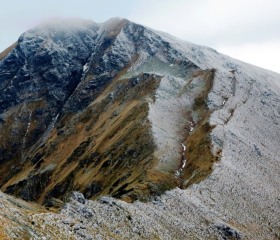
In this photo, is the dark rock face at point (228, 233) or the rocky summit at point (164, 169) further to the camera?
the dark rock face at point (228, 233)

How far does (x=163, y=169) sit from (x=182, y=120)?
4507 cm

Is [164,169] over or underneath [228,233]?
underneath

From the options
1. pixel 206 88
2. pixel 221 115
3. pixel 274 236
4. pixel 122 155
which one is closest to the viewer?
pixel 274 236

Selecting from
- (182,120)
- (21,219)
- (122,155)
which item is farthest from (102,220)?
(182,120)

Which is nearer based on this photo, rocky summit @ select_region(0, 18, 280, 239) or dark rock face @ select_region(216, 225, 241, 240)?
rocky summit @ select_region(0, 18, 280, 239)

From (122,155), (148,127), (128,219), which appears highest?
(128,219)

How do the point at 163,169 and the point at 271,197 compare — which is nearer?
the point at 271,197

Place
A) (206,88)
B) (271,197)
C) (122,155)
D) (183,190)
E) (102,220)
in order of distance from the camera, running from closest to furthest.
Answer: (102,220)
(183,190)
(271,197)
(122,155)
(206,88)

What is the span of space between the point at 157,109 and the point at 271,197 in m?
63.7

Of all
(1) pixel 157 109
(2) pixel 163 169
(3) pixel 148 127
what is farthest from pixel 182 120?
(2) pixel 163 169

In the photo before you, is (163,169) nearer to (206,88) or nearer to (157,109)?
(157,109)

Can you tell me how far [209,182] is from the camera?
102000 mm

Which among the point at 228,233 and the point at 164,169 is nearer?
the point at 228,233

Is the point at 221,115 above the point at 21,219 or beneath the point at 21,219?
beneath
